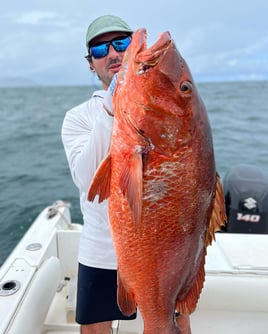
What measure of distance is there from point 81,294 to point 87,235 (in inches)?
15.0

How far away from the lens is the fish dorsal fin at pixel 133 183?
52.2 inches

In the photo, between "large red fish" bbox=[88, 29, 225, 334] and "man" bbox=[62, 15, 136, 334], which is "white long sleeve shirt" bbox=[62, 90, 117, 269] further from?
"large red fish" bbox=[88, 29, 225, 334]

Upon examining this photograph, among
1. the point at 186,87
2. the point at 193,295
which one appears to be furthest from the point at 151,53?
the point at 193,295

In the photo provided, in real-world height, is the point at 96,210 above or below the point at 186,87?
below

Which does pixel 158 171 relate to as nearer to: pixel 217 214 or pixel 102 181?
pixel 102 181

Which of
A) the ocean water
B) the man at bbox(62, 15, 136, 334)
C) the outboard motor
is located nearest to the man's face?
the man at bbox(62, 15, 136, 334)

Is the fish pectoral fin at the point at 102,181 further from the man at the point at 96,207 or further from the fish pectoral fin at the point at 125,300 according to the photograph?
the fish pectoral fin at the point at 125,300

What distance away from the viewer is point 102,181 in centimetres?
145

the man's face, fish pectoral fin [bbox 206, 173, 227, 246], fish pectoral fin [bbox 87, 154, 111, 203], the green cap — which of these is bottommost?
fish pectoral fin [bbox 206, 173, 227, 246]

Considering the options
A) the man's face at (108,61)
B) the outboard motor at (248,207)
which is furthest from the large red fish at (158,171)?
the outboard motor at (248,207)

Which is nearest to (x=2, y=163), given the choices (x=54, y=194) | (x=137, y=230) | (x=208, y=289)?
(x=54, y=194)

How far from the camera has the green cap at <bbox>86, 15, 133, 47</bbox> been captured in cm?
201

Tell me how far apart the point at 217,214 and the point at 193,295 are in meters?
0.37

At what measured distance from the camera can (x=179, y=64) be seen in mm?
1334
